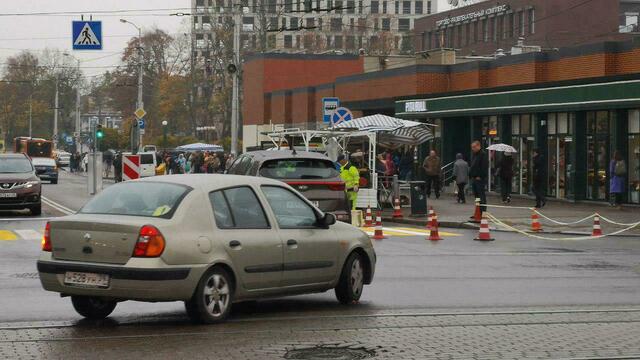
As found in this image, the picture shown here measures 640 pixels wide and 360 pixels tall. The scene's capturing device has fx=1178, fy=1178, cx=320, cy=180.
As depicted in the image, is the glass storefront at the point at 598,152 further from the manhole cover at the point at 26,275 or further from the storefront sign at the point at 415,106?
the manhole cover at the point at 26,275

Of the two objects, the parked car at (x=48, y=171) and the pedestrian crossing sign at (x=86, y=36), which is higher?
the pedestrian crossing sign at (x=86, y=36)

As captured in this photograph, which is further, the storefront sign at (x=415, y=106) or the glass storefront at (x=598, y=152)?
the storefront sign at (x=415, y=106)

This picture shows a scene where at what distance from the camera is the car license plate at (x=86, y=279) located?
10570 mm

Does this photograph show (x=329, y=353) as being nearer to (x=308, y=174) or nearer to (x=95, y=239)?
(x=95, y=239)

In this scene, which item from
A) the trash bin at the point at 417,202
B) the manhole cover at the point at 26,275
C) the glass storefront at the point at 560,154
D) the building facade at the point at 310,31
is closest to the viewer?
the manhole cover at the point at 26,275

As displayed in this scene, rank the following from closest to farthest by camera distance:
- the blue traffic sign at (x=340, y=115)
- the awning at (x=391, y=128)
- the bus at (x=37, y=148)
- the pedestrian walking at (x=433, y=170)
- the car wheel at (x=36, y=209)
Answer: the car wheel at (x=36, y=209) → the awning at (x=391, y=128) → the blue traffic sign at (x=340, y=115) → the pedestrian walking at (x=433, y=170) → the bus at (x=37, y=148)

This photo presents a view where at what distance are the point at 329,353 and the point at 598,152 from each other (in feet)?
94.6

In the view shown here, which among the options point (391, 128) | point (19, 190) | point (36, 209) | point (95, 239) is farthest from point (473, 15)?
point (95, 239)

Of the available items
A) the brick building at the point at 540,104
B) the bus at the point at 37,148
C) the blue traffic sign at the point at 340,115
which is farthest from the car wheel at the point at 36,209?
the bus at the point at 37,148

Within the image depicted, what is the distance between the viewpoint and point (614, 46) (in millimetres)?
39750

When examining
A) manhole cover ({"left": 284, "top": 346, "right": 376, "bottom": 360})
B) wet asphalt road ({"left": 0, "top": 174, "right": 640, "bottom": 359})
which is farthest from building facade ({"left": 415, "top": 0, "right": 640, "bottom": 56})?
manhole cover ({"left": 284, "top": 346, "right": 376, "bottom": 360})

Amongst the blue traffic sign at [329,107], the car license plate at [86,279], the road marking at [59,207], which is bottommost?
the road marking at [59,207]

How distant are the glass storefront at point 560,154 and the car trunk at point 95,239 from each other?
94.0ft

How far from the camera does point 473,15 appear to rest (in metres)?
100
